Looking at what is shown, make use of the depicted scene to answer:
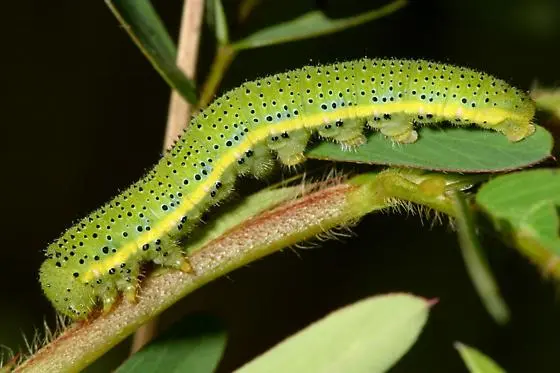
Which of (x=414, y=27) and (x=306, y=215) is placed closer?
(x=306, y=215)

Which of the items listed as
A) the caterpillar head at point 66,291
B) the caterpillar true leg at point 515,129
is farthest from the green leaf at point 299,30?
the caterpillar head at point 66,291

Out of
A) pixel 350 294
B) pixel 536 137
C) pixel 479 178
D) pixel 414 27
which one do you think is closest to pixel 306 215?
pixel 479 178

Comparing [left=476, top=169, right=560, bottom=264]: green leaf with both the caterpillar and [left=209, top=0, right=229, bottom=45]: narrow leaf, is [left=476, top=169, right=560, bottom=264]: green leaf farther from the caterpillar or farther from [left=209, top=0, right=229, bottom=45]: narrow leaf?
[left=209, top=0, right=229, bottom=45]: narrow leaf

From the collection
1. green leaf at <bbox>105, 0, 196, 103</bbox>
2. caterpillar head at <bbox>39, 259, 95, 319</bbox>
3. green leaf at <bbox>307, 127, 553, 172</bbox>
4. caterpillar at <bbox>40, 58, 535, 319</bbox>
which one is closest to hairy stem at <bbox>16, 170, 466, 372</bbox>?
green leaf at <bbox>307, 127, 553, 172</bbox>

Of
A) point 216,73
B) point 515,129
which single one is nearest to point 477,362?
point 515,129

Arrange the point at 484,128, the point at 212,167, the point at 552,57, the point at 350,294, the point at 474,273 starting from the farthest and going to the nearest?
the point at 552,57, the point at 350,294, the point at 212,167, the point at 484,128, the point at 474,273

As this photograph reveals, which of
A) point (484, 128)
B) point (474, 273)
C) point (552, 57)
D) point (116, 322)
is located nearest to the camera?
point (474, 273)

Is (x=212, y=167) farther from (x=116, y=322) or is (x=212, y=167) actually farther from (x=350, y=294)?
(x=350, y=294)
